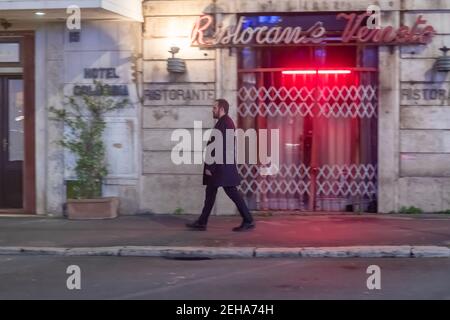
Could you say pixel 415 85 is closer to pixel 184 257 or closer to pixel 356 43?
pixel 356 43

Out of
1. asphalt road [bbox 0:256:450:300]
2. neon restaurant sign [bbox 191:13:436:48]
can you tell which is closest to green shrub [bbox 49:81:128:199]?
neon restaurant sign [bbox 191:13:436:48]

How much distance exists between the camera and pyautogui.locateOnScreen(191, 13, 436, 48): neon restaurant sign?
11617 millimetres

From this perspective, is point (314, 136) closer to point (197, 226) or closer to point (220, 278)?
point (197, 226)

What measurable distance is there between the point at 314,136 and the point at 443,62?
2.54 meters

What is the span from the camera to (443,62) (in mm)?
11477

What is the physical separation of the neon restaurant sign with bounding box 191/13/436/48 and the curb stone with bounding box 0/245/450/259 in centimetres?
416

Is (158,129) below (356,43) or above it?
below

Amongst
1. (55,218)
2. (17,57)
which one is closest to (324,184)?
(55,218)

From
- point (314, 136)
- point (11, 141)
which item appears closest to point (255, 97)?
point (314, 136)

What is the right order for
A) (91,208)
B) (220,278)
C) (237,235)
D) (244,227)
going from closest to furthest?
(220,278) → (237,235) → (244,227) → (91,208)

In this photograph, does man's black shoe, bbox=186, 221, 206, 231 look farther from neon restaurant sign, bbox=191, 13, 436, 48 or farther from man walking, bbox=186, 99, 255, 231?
neon restaurant sign, bbox=191, 13, 436, 48

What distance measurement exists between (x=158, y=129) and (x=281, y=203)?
2614 millimetres

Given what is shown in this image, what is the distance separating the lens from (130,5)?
11.8 meters

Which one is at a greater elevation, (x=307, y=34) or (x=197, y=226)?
(x=307, y=34)
